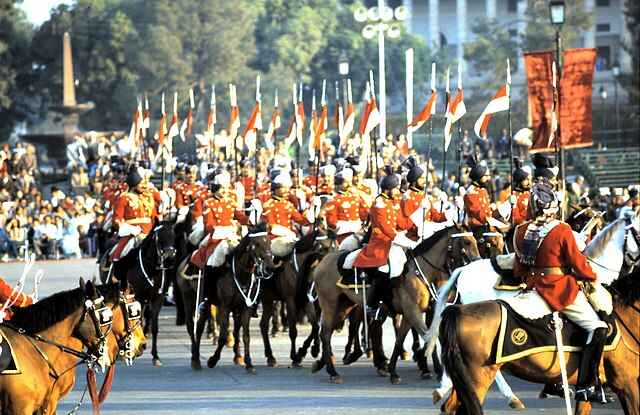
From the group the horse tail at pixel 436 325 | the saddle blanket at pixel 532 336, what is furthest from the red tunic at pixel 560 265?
the horse tail at pixel 436 325

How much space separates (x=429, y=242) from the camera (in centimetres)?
1788

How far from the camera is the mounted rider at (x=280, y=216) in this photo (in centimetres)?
2055

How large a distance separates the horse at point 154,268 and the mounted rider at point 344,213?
215 centimetres

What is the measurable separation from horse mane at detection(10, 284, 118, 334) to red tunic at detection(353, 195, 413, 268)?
603 cm

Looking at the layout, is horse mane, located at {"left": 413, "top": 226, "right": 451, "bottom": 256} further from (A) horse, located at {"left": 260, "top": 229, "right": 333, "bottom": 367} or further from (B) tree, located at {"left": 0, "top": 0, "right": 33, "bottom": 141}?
(B) tree, located at {"left": 0, "top": 0, "right": 33, "bottom": 141}

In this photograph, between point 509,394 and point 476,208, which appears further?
point 476,208

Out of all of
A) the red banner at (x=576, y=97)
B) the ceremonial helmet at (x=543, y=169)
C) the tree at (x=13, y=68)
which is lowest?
the ceremonial helmet at (x=543, y=169)

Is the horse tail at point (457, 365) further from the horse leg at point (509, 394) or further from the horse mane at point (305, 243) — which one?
the horse mane at point (305, 243)

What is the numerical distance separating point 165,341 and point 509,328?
12.0 metres

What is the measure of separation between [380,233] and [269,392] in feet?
7.97

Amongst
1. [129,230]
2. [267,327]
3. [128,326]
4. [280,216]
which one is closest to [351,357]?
[267,327]

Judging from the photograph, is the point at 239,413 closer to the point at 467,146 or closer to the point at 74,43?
the point at 467,146

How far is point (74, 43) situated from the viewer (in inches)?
3253

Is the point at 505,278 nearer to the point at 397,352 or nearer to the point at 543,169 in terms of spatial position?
the point at 543,169
